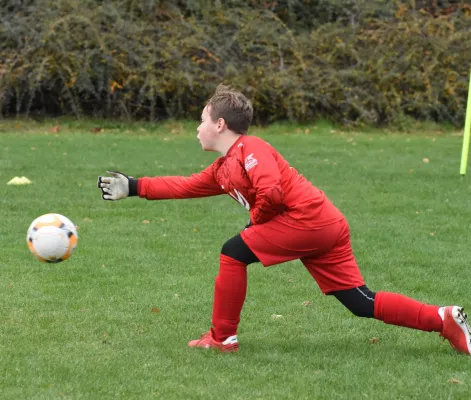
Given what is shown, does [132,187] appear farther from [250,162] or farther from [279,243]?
[279,243]

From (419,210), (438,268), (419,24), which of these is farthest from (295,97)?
(438,268)

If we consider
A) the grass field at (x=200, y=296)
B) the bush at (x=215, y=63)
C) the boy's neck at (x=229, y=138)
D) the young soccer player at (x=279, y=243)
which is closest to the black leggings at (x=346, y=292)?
the young soccer player at (x=279, y=243)

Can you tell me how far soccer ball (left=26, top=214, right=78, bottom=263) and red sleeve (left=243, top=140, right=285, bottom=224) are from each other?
123 centimetres

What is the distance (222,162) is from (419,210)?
5.15m

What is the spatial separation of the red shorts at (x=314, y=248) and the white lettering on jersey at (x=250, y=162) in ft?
1.17

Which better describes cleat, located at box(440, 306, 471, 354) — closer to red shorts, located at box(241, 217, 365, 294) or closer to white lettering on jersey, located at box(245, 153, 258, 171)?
red shorts, located at box(241, 217, 365, 294)

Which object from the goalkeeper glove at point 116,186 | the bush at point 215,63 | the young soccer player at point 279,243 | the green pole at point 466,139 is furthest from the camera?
the bush at point 215,63

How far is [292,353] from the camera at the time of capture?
500cm

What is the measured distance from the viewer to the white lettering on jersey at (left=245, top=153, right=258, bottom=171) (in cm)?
471

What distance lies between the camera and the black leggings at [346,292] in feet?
16.1

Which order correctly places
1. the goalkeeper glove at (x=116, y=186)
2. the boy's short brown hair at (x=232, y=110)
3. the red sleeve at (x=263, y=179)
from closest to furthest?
1. the red sleeve at (x=263, y=179)
2. the boy's short brown hair at (x=232, y=110)
3. the goalkeeper glove at (x=116, y=186)

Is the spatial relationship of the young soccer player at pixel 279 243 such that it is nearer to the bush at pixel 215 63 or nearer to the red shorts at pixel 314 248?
the red shorts at pixel 314 248

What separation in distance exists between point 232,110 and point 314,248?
0.90 metres

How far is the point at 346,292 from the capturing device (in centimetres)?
496
